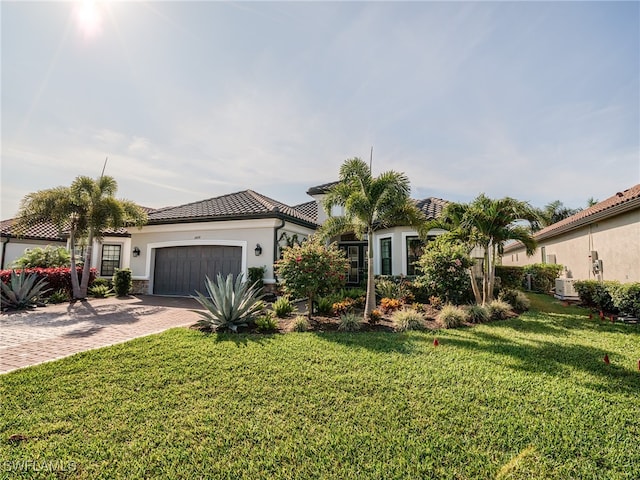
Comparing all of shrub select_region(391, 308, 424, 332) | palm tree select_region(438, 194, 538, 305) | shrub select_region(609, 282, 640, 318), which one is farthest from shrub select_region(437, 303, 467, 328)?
shrub select_region(609, 282, 640, 318)

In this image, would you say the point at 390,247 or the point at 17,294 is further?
the point at 390,247

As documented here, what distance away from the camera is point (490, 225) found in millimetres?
10531

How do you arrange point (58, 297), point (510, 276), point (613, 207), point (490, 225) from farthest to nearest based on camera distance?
point (510, 276), point (58, 297), point (613, 207), point (490, 225)

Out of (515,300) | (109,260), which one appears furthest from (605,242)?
(109,260)

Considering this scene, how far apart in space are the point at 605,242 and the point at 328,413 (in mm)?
15438

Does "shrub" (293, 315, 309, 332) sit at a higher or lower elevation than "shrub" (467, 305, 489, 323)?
lower

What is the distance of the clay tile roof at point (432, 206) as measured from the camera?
15.2 m

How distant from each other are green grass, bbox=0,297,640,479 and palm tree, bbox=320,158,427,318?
162 inches

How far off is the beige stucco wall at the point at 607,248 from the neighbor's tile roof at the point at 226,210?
42.3 feet

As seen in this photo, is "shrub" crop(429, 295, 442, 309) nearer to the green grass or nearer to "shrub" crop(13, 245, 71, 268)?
the green grass

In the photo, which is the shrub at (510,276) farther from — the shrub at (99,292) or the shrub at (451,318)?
the shrub at (99,292)

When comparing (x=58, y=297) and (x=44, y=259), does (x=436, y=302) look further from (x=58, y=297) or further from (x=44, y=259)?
(x=44, y=259)

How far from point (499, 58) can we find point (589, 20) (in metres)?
2.08

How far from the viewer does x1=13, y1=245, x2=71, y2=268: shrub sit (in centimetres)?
1453
